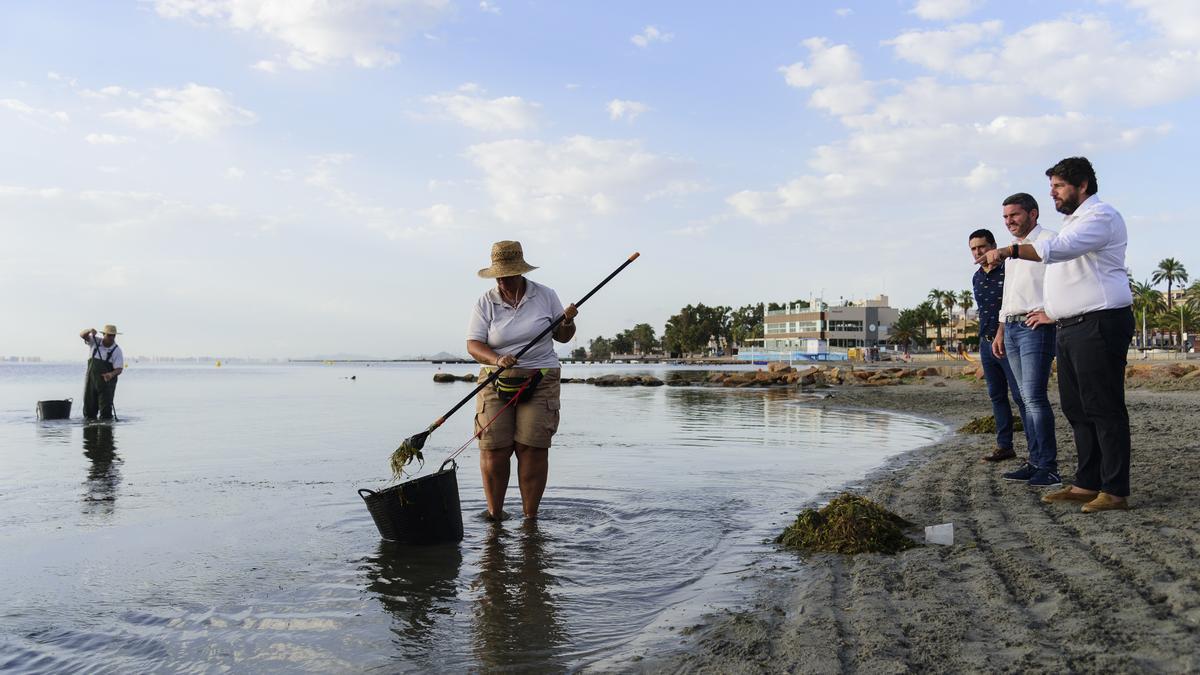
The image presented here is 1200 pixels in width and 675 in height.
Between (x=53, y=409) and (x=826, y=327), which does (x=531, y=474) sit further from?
(x=826, y=327)

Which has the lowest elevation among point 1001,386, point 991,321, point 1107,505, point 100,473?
point 100,473

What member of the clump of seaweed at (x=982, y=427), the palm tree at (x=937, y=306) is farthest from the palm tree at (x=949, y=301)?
the clump of seaweed at (x=982, y=427)

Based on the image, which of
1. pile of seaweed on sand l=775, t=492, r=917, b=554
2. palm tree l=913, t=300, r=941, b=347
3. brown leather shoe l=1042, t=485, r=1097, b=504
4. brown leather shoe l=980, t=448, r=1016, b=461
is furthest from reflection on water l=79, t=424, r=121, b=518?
palm tree l=913, t=300, r=941, b=347

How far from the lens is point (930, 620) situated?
3145 mm

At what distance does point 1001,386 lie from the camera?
721 centimetres

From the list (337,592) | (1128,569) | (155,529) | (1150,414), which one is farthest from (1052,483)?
(1150,414)

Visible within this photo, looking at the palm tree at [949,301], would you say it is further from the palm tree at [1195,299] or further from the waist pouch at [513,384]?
the waist pouch at [513,384]

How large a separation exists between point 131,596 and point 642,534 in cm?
309

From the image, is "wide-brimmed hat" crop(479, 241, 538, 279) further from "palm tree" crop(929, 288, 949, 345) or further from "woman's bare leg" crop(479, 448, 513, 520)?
"palm tree" crop(929, 288, 949, 345)

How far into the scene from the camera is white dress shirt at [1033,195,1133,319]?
4.70 metres

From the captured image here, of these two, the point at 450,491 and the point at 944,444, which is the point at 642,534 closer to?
the point at 450,491

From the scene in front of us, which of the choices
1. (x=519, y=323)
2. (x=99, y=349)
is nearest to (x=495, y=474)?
(x=519, y=323)

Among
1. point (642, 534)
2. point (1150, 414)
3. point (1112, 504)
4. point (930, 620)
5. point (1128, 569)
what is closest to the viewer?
point (930, 620)

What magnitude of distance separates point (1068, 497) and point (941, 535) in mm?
1548
